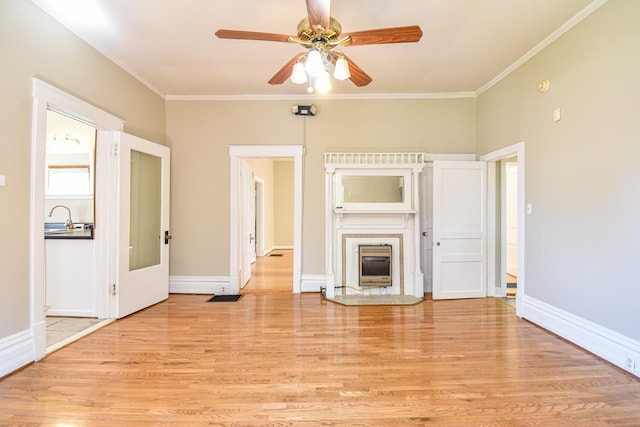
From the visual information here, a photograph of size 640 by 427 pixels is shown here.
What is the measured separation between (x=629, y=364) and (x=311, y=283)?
328 cm

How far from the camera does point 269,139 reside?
4.36m

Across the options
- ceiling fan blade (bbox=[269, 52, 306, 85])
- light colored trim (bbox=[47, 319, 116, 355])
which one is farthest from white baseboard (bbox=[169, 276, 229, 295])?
ceiling fan blade (bbox=[269, 52, 306, 85])

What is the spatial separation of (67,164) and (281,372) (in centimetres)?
450

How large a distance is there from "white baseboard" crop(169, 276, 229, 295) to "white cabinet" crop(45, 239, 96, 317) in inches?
45.3

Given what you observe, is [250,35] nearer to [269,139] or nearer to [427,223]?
[269,139]

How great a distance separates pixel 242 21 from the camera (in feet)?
8.69

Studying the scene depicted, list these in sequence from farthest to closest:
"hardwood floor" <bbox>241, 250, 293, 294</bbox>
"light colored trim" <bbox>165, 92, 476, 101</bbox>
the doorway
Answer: the doorway, "hardwood floor" <bbox>241, 250, 293, 294</bbox>, "light colored trim" <bbox>165, 92, 476, 101</bbox>

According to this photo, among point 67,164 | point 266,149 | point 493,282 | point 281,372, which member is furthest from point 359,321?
point 67,164

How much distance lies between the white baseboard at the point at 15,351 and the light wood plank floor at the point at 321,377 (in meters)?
0.08

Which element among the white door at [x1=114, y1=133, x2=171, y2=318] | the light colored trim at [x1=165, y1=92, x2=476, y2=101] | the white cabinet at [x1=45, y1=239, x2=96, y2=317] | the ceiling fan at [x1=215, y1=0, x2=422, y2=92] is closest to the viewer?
the ceiling fan at [x1=215, y1=0, x2=422, y2=92]

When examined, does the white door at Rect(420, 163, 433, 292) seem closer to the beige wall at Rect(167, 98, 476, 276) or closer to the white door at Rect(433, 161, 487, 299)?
the white door at Rect(433, 161, 487, 299)

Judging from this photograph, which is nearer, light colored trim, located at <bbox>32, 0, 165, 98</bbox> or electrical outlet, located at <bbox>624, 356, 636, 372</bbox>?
electrical outlet, located at <bbox>624, 356, 636, 372</bbox>

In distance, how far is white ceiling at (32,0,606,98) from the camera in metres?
2.46

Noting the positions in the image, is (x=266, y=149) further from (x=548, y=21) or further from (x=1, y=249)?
(x=548, y=21)
